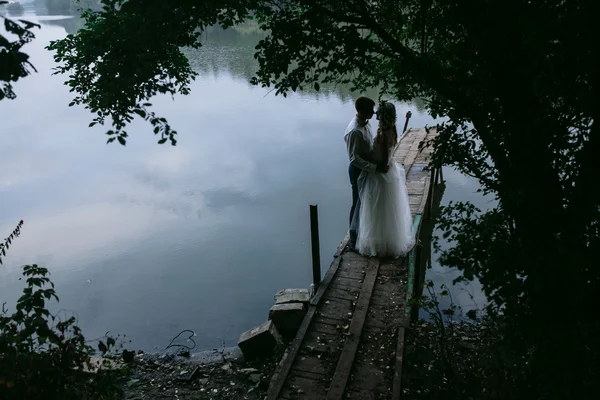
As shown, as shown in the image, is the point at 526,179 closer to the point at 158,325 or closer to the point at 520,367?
the point at 520,367

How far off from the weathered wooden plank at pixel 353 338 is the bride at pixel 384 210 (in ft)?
0.86

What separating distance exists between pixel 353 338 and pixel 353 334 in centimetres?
7

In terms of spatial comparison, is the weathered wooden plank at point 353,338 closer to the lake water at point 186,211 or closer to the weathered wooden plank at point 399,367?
the weathered wooden plank at point 399,367

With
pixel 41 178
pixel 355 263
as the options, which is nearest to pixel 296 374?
pixel 355 263

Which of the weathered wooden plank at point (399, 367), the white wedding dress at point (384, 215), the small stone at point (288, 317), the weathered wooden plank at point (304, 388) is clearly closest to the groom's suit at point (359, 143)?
the white wedding dress at point (384, 215)

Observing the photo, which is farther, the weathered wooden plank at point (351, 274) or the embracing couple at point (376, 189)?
the weathered wooden plank at point (351, 274)

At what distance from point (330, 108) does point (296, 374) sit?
1658 cm

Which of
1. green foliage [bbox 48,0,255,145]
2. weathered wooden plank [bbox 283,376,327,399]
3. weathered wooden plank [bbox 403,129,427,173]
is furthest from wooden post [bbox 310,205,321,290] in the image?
weathered wooden plank [bbox 403,129,427,173]

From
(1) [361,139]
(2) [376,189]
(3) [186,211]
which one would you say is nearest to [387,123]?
(1) [361,139]

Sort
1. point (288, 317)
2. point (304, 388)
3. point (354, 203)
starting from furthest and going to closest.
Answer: point (288, 317) → point (354, 203) → point (304, 388)

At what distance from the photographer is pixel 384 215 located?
20.9 feet

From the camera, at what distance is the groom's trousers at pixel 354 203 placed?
6.45 m

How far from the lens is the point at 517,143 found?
278 centimetres

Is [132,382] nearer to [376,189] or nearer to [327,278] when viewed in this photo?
[327,278]
